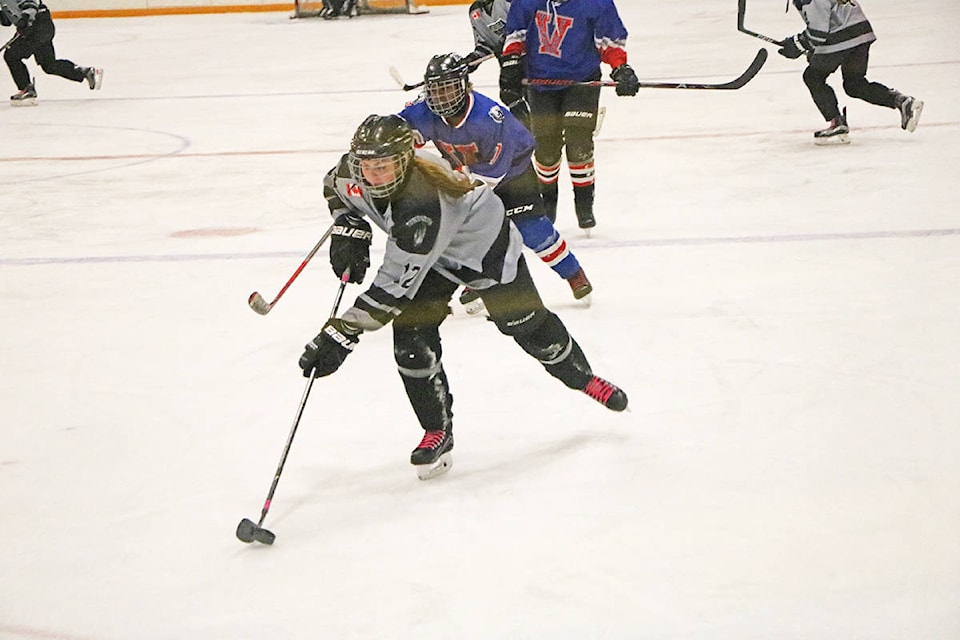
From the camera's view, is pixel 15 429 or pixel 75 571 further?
pixel 15 429

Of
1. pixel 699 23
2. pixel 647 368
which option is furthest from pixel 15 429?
pixel 699 23

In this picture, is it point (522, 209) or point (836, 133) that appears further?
point (836, 133)

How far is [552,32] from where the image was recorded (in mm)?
4520

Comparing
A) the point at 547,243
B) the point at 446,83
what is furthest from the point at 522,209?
the point at 446,83

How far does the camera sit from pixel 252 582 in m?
2.38

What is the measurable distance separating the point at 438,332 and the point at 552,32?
2.02 metres

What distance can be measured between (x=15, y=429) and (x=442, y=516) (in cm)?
132

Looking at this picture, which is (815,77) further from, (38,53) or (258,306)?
(38,53)

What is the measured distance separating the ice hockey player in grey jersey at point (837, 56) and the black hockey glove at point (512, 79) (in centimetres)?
183

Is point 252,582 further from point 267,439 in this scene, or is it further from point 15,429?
point 15,429

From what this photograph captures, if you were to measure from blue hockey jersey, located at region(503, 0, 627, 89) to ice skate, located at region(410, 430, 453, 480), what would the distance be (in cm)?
210

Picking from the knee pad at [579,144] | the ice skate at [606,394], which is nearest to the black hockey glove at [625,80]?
the knee pad at [579,144]

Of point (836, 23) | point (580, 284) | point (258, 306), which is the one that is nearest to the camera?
point (258, 306)

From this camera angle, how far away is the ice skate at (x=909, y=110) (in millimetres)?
6203
